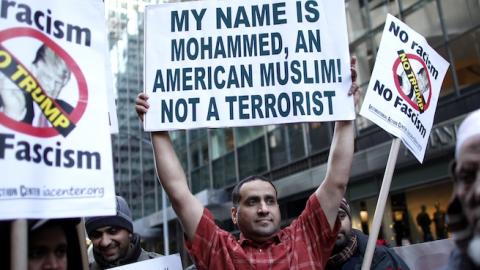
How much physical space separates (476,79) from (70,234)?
10605 mm

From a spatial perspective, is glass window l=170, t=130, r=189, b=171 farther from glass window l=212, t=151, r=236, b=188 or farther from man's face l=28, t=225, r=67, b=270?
man's face l=28, t=225, r=67, b=270

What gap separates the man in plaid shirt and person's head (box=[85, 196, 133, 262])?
767 millimetres

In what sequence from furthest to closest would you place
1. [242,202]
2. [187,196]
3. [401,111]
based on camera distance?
[401,111], [242,202], [187,196]

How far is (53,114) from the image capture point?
2.01 meters

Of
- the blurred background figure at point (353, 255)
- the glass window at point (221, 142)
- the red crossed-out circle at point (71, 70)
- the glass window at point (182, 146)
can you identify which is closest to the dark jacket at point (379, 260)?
the blurred background figure at point (353, 255)

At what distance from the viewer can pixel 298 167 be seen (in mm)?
16656

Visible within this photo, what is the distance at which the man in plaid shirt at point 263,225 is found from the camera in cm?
273

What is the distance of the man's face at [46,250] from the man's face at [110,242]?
133cm

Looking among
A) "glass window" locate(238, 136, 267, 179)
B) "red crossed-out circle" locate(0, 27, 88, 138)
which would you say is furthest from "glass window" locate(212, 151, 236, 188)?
"red crossed-out circle" locate(0, 27, 88, 138)

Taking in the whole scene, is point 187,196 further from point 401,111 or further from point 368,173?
point 368,173

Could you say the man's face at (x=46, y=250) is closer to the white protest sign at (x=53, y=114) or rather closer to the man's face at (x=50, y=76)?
the white protest sign at (x=53, y=114)

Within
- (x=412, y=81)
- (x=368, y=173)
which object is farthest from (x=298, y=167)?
(x=412, y=81)

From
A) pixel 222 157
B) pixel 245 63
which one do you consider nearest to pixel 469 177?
pixel 245 63

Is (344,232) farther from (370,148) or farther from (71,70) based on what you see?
(370,148)
